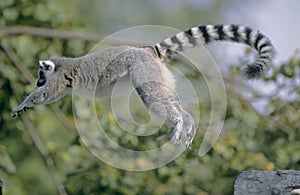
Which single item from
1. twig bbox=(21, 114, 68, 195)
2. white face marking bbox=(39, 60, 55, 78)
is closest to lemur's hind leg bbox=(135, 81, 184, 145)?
A: white face marking bbox=(39, 60, 55, 78)

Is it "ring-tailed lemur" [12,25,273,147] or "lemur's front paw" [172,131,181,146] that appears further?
"ring-tailed lemur" [12,25,273,147]

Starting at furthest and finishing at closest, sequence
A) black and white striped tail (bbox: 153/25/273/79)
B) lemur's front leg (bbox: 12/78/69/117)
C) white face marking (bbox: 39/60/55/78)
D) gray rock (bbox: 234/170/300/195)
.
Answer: white face marking (bbox: 39/60/55/78) → lemur's front leg (bbox: 12/78/69/117) → black and white striped tail (bbox: 153/25/273/79) → gray rock (bbox: 234/170/300/195)

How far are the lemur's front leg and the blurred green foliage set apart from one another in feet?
8.13

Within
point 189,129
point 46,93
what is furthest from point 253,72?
point 46,93

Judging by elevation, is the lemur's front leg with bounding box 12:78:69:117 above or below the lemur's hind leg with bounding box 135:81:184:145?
above

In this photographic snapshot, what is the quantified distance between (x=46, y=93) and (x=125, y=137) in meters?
2.79

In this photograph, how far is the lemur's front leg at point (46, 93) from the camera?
523cm

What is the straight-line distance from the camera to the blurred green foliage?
8.16 metres

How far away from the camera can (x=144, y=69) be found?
5.09 meters

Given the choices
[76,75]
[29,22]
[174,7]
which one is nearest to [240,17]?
[174,7]

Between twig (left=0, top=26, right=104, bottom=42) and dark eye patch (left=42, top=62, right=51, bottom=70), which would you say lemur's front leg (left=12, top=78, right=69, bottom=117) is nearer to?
dark eye patch (left=42, top=62, right=51, bottom=70)

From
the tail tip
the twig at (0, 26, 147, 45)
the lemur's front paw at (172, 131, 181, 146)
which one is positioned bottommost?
the lemur's front paw at (172, 131, 181, 146)

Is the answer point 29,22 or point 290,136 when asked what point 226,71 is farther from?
point 29,22

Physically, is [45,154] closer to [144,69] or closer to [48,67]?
[48,67]
